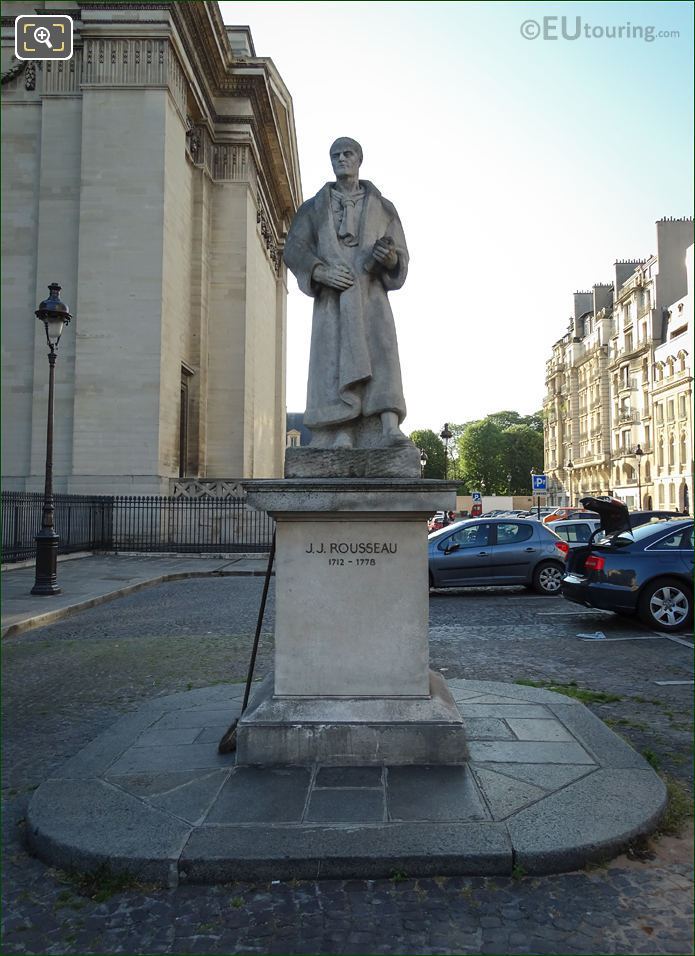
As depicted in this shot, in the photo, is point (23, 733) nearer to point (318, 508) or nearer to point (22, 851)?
point (22, 851)

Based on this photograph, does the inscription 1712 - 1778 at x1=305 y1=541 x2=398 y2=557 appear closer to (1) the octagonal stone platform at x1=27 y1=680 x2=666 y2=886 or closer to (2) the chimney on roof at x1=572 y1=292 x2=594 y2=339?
(1) the octagonal stone platform at x1=27 y1=680 x2=666 y2=886

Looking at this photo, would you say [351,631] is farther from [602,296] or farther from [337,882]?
[602,296]

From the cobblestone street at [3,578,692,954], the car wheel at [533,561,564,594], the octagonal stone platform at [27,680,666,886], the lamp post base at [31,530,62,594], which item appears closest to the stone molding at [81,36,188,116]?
the lamp post base at [31,530,62,594]

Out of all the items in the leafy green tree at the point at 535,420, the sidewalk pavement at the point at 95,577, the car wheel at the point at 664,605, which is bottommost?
the sidewalk pavement at the point at 95,577

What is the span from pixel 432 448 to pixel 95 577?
82.2 meters

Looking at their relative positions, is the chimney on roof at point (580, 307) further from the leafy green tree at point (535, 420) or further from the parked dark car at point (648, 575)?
the parked dark car at point (648, 575)

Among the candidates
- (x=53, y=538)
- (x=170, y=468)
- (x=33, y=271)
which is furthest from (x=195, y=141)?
(x=53, y=538)

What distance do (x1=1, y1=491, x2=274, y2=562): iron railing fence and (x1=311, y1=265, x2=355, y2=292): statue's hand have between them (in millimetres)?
16499

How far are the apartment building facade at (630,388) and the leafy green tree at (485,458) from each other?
21.3 ft

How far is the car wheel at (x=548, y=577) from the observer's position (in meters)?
14.0

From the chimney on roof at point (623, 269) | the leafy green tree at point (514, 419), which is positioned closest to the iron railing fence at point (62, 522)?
the chimney on roof at point (623, 269)

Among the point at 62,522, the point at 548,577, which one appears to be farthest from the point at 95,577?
the point at 548,577

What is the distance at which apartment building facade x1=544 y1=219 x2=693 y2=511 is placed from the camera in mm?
54531

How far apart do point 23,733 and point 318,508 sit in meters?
3.14
